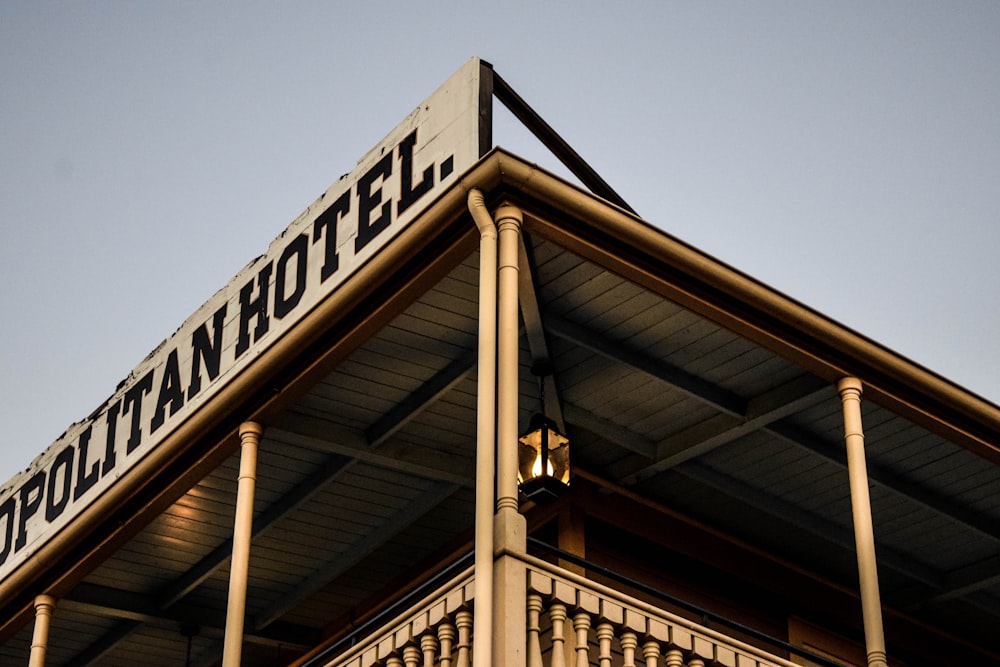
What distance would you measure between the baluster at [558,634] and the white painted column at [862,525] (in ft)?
7.22

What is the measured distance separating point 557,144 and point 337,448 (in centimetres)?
281

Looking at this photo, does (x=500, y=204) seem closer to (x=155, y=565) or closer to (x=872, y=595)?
(x=872, y=595)

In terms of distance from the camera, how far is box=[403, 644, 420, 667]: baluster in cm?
853

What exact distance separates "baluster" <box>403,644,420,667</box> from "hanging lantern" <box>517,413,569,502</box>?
76.6 inches

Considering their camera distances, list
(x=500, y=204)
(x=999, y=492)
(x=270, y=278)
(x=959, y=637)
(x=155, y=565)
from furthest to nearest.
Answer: (x=959, y=637)
(x=155, y=565)
(x=999, y=492)
(x=270, y=278)
(x=500, y=204)

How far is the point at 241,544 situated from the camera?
33.3ft

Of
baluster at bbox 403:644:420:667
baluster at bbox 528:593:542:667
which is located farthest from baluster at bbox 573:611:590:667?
baluster at bbox 403:644:420:667

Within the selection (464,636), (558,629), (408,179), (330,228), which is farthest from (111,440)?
(558,629)

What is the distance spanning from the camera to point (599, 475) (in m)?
11.8

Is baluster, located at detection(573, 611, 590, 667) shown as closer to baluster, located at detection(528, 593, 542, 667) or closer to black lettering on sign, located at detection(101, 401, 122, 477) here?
baluster, located at detection(528, 593, 542, 667)

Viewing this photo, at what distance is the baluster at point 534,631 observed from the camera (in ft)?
25.8

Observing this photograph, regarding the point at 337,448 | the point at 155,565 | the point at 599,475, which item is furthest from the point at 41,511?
the point at 599,475

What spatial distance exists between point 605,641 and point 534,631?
1.83 feet

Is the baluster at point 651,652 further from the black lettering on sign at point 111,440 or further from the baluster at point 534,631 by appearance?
the black lettering on sign at point 111,440
